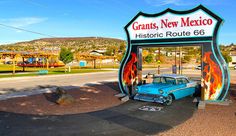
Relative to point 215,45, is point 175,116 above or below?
below

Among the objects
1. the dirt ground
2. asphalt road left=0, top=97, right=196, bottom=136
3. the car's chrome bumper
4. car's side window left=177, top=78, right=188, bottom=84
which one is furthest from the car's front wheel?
the dirt ground

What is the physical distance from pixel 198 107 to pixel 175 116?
2034 mm

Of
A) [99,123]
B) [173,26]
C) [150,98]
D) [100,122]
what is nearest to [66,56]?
[173,26]

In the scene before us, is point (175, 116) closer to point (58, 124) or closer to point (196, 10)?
point (58, 124)

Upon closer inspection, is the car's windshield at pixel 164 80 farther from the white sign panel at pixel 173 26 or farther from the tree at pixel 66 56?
the tree at pixel 66 56

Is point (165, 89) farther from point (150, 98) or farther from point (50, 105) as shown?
point (50, 105)

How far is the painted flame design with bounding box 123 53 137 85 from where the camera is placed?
14461 millimetres

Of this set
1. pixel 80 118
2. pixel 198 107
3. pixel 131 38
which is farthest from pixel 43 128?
pixel 131 38

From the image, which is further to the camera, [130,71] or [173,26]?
[130,71]

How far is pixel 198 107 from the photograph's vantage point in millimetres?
11156

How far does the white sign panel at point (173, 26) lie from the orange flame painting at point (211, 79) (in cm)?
136

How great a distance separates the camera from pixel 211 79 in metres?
12.4

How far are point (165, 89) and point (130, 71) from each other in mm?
3377

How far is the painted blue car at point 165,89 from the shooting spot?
460 inches
